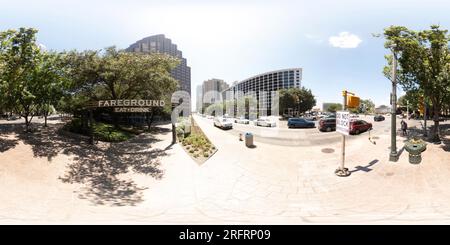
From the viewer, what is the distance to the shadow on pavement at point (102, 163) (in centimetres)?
884

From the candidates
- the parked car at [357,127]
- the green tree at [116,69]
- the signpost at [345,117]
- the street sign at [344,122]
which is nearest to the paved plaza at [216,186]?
the signpost at [345,117]

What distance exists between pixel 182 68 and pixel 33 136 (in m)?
65.4

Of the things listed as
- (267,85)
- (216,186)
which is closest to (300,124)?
(216,186)

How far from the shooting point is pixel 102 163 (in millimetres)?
12250

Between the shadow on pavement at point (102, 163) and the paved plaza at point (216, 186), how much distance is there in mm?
43

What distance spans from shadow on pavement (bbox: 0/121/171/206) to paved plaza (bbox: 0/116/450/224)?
4cm

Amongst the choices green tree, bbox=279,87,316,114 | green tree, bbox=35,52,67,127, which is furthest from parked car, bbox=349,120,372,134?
green tree, bbox=279,87,316,114

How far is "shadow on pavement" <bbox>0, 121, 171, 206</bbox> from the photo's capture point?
29.0 feet

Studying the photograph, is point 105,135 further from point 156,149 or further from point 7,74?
point 7,74

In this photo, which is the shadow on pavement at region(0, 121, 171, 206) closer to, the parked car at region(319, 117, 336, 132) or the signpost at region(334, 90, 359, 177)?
the signpost at region(334, 90, 359, 177)

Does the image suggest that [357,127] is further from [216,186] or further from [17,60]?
[17,60]

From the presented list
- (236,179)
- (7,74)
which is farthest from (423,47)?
(7,74)

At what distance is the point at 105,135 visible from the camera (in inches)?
702

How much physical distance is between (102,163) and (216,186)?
21.7 feet
